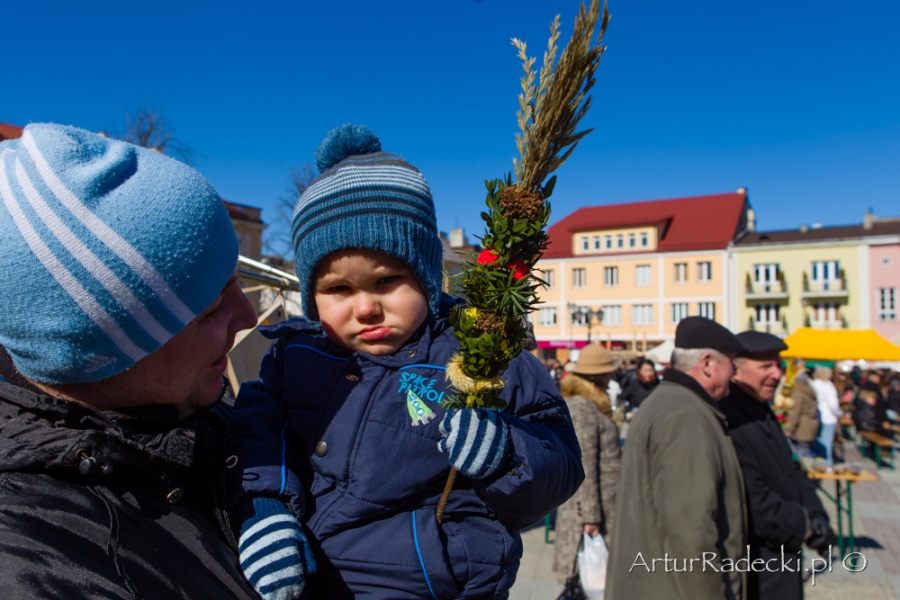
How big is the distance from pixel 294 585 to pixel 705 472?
9.15ft

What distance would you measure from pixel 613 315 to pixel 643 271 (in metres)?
3.74

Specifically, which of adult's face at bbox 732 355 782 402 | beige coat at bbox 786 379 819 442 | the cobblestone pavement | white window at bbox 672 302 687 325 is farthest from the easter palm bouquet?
white window at bbox 672 302 687 325

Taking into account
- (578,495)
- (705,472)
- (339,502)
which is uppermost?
(339,502)

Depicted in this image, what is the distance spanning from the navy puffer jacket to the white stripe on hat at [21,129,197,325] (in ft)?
1.85

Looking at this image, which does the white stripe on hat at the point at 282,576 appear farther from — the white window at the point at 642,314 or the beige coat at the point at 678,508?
the white window at the point at 642,314

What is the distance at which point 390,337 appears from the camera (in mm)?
1725

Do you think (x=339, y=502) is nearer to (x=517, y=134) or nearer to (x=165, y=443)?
(x=165, y=443)

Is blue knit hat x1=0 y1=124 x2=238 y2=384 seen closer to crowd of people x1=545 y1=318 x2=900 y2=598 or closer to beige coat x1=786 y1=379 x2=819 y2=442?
crowd of people x1=545 y1=318 x2=900 y2=598

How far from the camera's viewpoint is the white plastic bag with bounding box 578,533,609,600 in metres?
4.88

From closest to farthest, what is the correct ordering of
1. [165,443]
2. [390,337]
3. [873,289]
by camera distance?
[165,443], [390,337], [873,289]

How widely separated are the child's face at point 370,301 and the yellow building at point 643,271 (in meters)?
38.2

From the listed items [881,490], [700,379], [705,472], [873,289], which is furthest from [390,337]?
[873,289]

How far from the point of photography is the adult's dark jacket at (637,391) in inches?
455

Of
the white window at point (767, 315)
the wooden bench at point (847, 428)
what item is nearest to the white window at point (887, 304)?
the white window at point (767, 315)
